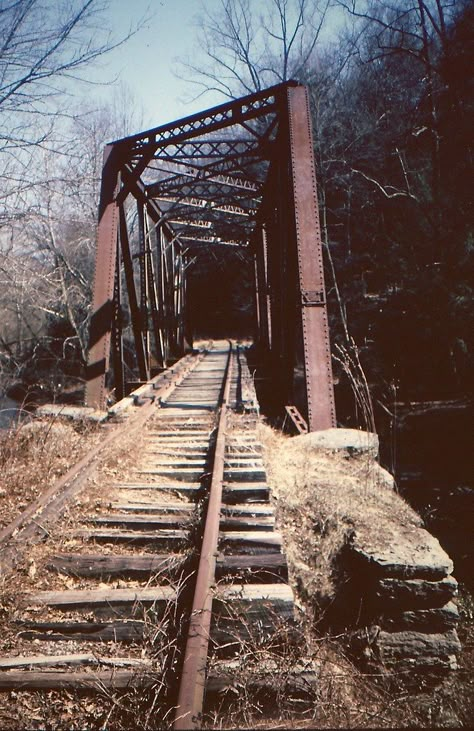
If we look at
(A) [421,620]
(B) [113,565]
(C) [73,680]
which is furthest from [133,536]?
(A) [421,620]

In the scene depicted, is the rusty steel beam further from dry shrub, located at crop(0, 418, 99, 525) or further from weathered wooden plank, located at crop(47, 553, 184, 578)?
weathered wooden plank, located at crop(47, 553, 184, 578)

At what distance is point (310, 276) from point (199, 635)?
4.10m

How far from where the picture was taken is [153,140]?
766 centimetres

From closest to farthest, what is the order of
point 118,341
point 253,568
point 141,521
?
point 253,568 < point 141,521 < point 118,341

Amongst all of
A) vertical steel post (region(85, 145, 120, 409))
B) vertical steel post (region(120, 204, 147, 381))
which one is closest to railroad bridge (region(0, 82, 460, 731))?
vertical steel post (region(85, 145, 120, 409))

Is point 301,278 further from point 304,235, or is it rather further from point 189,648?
point 189,648

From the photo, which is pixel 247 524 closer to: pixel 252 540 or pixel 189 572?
pixel 252 540

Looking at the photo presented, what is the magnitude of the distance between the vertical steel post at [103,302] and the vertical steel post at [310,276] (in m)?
2.93

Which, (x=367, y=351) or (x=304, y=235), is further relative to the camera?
(x=367, y=351)

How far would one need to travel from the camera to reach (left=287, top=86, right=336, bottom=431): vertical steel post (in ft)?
16.4

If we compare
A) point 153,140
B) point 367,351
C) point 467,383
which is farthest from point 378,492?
point 367,351

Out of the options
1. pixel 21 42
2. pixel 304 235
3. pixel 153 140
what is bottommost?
pixel 304 235

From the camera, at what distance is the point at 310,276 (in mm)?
5211

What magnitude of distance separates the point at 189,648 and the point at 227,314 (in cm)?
3245
